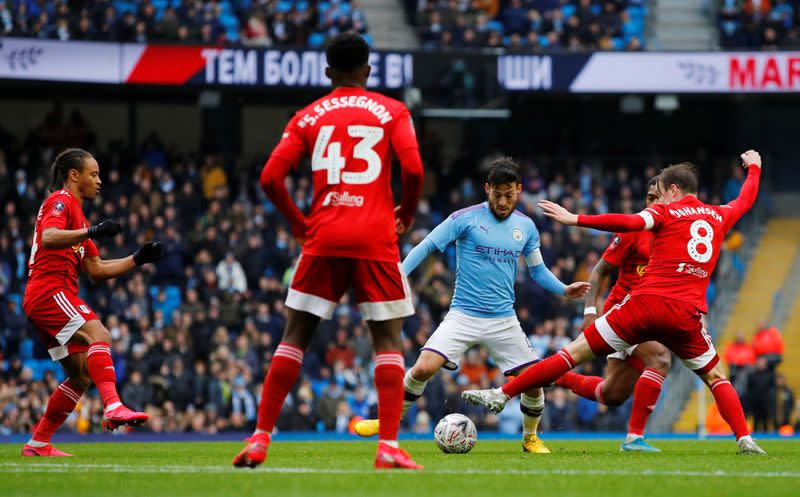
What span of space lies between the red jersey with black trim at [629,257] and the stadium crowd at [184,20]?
16.3 meters

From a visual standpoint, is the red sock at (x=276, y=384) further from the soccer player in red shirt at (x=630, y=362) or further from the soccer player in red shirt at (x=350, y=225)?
the soccer player in red shirt at (x=630, y=362)

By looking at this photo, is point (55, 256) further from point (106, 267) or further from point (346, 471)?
point (346, 471)

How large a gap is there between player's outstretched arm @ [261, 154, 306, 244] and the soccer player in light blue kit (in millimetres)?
3277

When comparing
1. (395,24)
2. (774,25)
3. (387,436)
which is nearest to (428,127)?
(395,24)

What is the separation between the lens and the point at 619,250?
12031 millimetres

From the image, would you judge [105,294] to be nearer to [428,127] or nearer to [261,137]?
[261,137]

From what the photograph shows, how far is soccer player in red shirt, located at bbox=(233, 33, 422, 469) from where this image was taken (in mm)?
8250

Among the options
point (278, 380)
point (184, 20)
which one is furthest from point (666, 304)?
point (184, 20)

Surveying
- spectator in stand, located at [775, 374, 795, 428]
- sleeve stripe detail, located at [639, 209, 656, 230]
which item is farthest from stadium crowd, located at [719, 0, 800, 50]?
sleeve stripe detail, located at [639, 209, 656, 230]

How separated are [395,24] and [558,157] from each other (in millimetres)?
4916

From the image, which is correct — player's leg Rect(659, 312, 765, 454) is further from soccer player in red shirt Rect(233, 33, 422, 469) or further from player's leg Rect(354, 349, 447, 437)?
soccer player in red shirt Rect(233, 33, 422, 469)

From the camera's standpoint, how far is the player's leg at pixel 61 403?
Result: 10734mm

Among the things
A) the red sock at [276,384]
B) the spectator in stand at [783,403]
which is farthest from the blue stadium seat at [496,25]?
the red sock at [276,384]

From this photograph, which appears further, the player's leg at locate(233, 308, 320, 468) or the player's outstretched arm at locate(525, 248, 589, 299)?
the player's outstretched arm at locate(525, 248, 589, 299)
